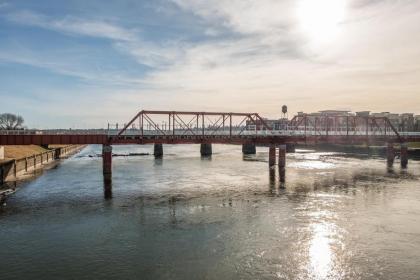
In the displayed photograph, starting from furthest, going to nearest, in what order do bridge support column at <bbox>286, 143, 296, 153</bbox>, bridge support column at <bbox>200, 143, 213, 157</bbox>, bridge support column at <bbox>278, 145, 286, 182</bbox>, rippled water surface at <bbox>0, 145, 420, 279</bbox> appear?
bridge support column at <bbox>286, 143, 296, 153</bbox>, bridge support column at <bbox>200, 143, 213, 157</bbox>, bridge support column at <bbox>278, 145, 286, 182</bbox>, rippled water surface at <bbox>0, 145, 420, 279</bbox>

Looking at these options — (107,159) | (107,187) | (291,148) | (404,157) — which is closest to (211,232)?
(107,187)

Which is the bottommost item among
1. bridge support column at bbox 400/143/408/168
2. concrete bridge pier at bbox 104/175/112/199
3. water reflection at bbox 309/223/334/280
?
water reflection at bbox 309/223/334/280

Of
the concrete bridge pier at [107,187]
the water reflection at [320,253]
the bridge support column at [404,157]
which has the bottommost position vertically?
the water reflection at [320,253]

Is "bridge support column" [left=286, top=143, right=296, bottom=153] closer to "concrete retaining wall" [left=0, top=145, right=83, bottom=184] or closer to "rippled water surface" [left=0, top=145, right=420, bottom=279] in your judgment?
"concrete retaining wall" [left=0, top=145, right=83, bottom=184]

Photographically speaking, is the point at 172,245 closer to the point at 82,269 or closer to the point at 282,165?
the point at 82,269

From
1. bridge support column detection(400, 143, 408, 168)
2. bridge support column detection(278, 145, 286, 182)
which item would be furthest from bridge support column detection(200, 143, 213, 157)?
bridge support column detection(400, 143, 408, 168)

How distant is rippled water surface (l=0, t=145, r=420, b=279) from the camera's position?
80.8 feet

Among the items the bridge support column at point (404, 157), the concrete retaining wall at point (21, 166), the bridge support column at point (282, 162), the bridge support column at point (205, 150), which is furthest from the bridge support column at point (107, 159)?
the bridge support column at point (404, 157)

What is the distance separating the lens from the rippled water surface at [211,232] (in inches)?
970

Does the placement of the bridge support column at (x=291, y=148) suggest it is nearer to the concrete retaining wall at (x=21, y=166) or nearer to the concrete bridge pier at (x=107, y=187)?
the concrete retaining wall at (x=21, y=166)

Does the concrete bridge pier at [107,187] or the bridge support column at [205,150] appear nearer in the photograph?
the concrete bridge pier at [107,187]

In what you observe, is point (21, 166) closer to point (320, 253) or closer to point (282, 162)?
point (282, 162)

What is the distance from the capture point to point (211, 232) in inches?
1299

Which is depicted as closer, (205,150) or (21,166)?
(21,166)
